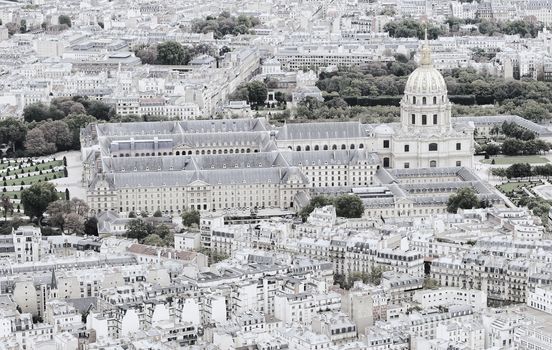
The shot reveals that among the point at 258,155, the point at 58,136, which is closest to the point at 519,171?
the point at 258,155

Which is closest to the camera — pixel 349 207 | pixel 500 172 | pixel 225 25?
pixel 349 207

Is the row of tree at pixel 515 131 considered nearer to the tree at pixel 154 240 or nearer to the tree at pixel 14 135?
the tree at pixel 14 135

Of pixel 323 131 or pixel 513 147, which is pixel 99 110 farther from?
pixel 513 147

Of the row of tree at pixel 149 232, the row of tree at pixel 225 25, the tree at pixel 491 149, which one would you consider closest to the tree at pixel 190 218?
the row of tree at pixel 149 232

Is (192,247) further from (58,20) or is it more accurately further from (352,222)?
(58,20)

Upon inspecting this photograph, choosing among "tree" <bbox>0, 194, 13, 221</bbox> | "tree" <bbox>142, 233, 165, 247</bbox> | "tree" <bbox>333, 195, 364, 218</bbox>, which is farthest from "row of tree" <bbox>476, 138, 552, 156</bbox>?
"tree" <bbox>0, 194, 13, 221</bbox>
